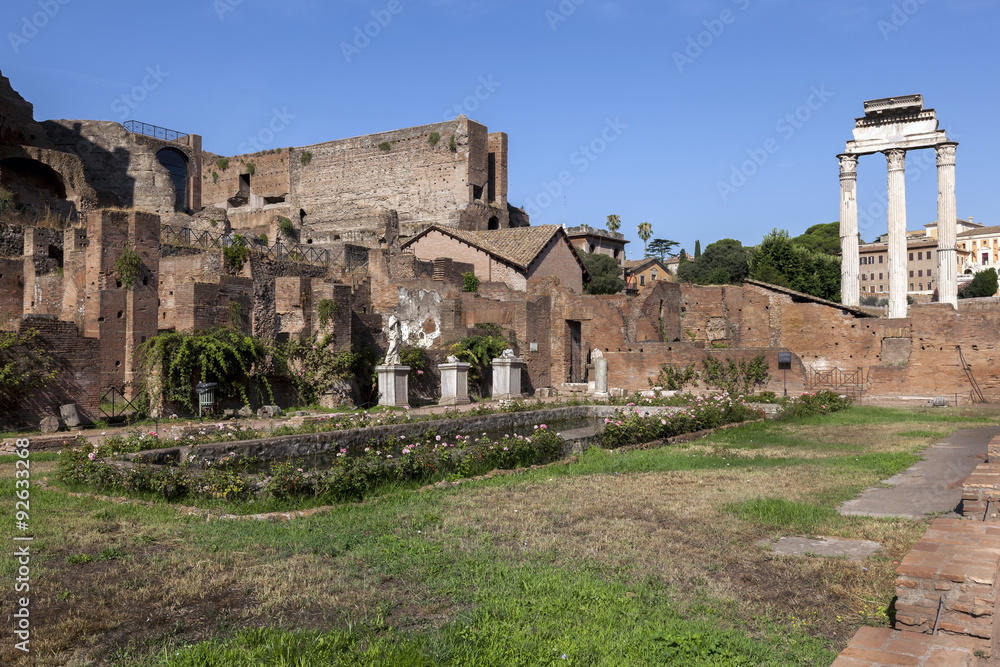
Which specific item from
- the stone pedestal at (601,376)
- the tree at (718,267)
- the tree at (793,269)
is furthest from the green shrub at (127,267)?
the tree at (718,267)

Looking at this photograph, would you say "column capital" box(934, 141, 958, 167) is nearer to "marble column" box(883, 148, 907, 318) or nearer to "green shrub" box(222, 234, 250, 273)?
"marble column" box(883, 148, 907, 318)

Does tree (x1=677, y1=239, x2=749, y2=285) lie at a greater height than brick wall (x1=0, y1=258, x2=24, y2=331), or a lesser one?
greater

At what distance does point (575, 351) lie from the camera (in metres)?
29.3

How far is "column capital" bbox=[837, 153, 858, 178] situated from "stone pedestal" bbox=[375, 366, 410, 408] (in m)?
26.7

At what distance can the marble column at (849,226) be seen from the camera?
36.0 metres

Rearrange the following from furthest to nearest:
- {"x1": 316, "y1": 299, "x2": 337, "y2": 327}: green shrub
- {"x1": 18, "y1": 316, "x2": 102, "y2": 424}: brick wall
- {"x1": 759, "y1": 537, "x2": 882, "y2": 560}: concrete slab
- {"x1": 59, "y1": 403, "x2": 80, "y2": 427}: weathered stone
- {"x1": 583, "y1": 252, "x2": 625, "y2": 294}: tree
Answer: {"x1": 583, "y1": 252, "x2": 625, "y2": 294}: tree < {"x1": 316, "y1": 299, "x2": 337, "y2": 327}: green shrub < {"x1": 18, "y1": 316, "x2": 102, "y2": 424}: brick wall < {"x1": 59, "y1": 403, "x2": 80, "y2": 427}: weathered stone < {"x1": 759, "y1": 537, "x2": 882, "y2": 560}: concrete slab

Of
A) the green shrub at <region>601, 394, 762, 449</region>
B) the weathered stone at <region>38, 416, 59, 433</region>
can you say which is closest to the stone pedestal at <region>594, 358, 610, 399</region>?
the green shrub at <region>601, 394, 762, 449</region>

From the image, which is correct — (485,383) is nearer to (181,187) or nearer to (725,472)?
(725,472)

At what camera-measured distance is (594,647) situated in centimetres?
407

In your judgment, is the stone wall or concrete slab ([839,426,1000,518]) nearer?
concrete slab ([839,426,1000,518])

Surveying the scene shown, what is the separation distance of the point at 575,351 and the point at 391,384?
37.1ft

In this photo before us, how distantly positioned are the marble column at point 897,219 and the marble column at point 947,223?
5.08ft

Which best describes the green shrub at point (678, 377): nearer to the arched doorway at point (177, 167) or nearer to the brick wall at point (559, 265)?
the brick wall at point (559, 265)

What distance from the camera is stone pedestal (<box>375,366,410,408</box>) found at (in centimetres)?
1958
